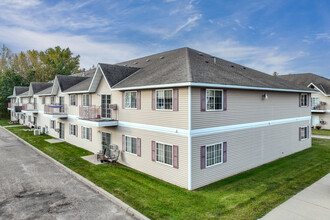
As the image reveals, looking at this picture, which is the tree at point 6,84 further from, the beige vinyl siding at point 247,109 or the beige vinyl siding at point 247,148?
the beige vinyl siding at point 247,148

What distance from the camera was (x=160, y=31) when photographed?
29.0 metres

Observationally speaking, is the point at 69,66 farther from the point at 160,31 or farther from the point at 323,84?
the point at 323,84

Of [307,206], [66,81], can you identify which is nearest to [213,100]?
[307,206]

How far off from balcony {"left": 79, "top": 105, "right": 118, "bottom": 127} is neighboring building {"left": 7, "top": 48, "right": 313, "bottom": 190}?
0.24ft

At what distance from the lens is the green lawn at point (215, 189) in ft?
25.4

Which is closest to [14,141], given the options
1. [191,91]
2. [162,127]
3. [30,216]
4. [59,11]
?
[59,11]

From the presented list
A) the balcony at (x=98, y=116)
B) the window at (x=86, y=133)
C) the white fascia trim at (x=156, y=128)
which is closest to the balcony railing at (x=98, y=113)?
the balcony at (x=98, y=116)

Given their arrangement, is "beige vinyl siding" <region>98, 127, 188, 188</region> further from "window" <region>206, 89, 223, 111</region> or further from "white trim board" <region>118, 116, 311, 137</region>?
"window" <region>206, 89, 223, 111</region>

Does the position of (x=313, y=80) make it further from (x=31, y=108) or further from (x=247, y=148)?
(x=31, y=108)

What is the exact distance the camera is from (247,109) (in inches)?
501

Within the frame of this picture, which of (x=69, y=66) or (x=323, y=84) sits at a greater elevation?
(x=69, y=66)

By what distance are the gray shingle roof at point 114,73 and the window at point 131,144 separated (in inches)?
154

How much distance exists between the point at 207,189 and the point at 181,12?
18862mm

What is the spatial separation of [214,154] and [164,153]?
266 cm
